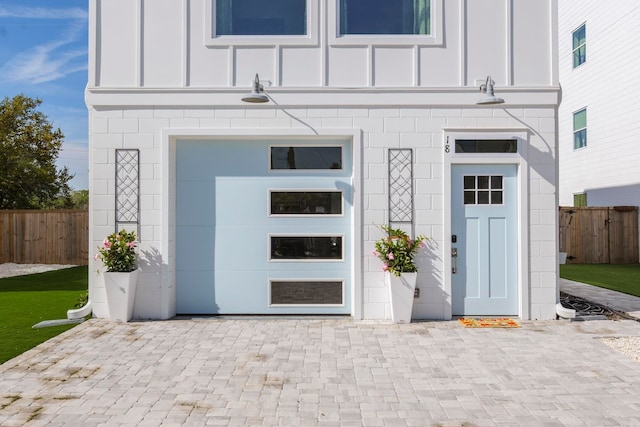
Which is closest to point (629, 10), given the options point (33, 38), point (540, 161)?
point (540, 161)

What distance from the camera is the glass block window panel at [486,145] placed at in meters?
6.31

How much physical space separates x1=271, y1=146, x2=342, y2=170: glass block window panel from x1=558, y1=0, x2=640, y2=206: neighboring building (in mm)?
9488

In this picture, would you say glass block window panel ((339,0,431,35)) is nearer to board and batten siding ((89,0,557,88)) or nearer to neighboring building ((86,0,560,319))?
neighboring building ((86,0,560,319))

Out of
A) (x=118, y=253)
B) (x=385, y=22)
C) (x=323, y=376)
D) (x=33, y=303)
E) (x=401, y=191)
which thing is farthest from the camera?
(x=33, y=303)

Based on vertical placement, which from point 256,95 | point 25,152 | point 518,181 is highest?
point 25,152

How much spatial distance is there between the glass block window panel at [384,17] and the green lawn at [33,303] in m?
5.44

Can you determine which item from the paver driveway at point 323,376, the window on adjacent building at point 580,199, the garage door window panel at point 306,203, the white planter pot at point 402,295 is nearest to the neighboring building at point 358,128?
the garage door window panel at point 306,203

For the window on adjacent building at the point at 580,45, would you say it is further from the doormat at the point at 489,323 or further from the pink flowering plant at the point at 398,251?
the pink flowering plant at the point at 398,251

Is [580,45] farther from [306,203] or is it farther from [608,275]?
[306,203]

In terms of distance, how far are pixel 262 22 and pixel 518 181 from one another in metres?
4.08

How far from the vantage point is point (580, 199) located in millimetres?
15125

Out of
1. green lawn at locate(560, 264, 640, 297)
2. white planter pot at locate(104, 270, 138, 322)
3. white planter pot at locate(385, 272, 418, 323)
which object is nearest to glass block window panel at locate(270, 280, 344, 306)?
white planter pot at locate(385, 272, 418, 323)

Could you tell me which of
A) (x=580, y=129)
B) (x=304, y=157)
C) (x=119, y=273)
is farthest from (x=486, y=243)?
(x=580, y=129)

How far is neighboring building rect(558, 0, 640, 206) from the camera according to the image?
12508 mm
